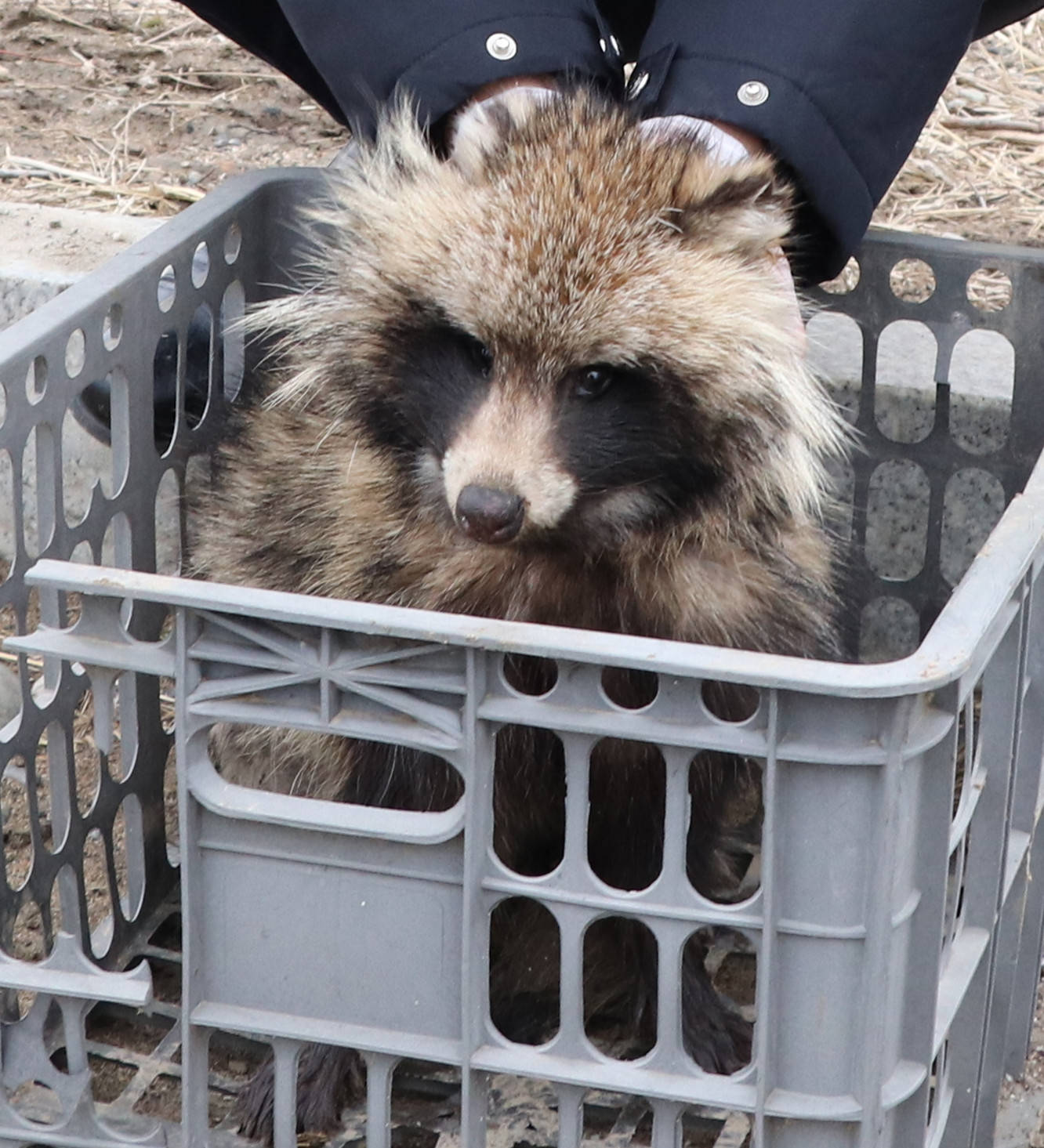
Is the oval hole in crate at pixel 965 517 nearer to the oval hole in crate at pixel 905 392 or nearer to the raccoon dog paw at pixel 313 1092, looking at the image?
the oval hole in crate at pixel 905 392

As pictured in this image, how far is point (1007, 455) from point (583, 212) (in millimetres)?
1006

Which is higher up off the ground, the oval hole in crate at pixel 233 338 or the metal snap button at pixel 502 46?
the metal snap button at pixel 502 46

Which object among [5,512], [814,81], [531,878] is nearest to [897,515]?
[814,81]

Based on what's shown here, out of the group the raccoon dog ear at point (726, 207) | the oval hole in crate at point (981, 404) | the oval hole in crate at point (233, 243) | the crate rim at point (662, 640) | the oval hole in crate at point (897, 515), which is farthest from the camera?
the oval hole in crate at point (897, 515)

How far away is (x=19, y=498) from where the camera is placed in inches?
78.1

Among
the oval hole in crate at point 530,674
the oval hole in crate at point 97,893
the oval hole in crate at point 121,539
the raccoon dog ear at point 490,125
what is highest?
the raccoon dog ear at point 490,125

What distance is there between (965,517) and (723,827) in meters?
0.81

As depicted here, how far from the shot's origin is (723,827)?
237cm

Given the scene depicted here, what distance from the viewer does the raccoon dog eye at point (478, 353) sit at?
1.95m

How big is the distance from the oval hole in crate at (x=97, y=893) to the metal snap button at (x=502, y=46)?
113 centimetres

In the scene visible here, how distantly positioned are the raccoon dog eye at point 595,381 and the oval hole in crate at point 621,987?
0.75 m

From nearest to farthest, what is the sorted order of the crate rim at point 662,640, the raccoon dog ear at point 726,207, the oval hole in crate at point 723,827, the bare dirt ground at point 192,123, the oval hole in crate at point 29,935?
the crate rim at point 662,640 → the raccoon dog ear at point 726,207 → the oval hole in crate at point 723,827 → the oval hole in crate at point 29,935 → the bare dirt ground at point 192,123

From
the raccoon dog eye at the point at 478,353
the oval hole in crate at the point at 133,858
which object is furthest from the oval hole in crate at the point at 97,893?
the raccoon dog eye at the point at 478,353

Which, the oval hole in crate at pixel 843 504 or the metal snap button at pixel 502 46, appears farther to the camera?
the oval hole in crate at pixel 843 504
